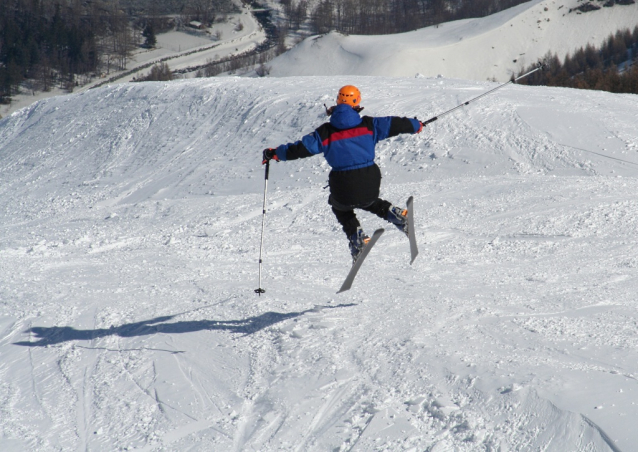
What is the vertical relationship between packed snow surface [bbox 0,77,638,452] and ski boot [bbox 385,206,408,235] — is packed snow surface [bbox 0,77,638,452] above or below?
A: below

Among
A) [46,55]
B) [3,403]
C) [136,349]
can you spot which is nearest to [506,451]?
[136,349]

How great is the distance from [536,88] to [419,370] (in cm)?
1599

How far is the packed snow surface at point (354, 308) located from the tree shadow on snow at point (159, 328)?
0.03m

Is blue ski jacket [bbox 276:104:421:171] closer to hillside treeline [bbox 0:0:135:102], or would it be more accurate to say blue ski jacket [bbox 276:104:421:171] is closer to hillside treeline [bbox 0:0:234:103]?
hillside treeline [bbox 0:0:234:103]

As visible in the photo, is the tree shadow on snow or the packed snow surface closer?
the packed snow surface

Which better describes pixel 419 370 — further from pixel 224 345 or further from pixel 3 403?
pixel 3 403

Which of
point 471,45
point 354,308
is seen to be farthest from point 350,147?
point 471,45

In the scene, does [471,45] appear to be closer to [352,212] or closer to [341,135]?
[352,212]

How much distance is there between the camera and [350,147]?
17.9 ft

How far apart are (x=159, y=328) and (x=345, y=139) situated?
110 inches

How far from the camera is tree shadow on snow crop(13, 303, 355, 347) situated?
593cm

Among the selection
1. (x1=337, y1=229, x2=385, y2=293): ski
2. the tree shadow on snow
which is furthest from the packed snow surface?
(x1=337, y1=229, x2=385, y2=293): ski

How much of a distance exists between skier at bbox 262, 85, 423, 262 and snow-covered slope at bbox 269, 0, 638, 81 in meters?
74.3

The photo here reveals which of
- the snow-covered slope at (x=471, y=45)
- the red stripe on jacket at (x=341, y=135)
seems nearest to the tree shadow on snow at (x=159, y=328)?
the red stripe on jacket at (x=341, y=135)
